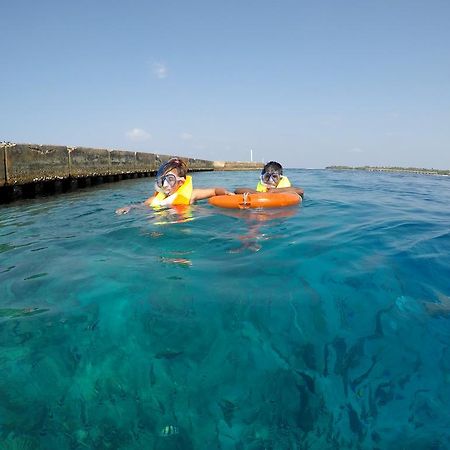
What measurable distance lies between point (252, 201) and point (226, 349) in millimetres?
4482

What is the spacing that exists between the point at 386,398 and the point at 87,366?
1.65 meters

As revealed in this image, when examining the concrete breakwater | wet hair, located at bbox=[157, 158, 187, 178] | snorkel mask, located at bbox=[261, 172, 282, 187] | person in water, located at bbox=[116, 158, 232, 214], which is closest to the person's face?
snorkel mask, located at bbox=[261, 172, 282, 187]

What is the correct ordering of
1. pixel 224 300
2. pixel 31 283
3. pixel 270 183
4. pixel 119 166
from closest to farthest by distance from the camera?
pixel 224 300 → pixel 31 283 → pixel 270 183 → pixel 119 166

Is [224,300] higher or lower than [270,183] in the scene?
lower

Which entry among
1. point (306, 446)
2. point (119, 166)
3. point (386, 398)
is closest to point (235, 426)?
point (306, 446)

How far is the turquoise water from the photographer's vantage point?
67.0 inches

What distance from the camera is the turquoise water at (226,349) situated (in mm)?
1702

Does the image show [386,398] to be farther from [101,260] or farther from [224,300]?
[101,260]

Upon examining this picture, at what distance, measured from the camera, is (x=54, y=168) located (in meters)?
11.1

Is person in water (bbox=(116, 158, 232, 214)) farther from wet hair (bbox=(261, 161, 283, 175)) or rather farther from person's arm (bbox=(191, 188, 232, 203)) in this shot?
wet hair (bbox=(261, 161, 283, 175))

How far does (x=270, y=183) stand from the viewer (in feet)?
28.5

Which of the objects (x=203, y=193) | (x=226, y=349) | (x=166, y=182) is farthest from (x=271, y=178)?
(x=226, y=349)

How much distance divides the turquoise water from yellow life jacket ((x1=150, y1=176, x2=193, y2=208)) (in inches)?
117

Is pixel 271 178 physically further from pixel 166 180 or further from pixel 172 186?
pixel 166 180
